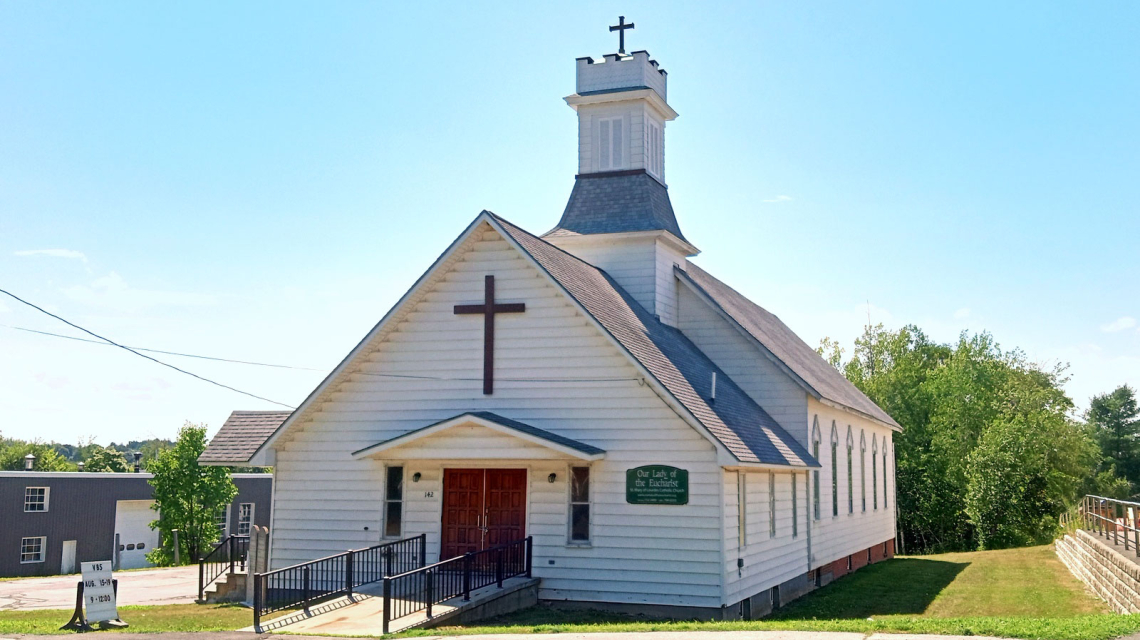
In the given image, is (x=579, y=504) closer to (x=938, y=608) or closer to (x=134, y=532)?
(x=938, y=608)

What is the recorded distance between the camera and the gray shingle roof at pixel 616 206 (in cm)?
2431

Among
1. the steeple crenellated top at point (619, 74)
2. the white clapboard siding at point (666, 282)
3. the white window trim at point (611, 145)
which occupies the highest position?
the steeple crenellated top at point (619, 74)

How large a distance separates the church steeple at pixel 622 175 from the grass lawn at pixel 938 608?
7.67 metres

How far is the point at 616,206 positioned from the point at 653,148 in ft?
7.39

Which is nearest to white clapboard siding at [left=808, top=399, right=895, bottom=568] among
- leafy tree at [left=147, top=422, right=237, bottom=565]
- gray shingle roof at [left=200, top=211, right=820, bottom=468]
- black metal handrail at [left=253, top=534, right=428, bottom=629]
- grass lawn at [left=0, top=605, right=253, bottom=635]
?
gray shingle roof at [left=200, top=211, right=820, bottom=468]

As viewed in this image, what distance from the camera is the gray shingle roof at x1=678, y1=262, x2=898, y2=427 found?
24578mm

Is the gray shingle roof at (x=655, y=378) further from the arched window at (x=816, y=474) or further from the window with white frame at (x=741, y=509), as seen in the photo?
the arched window at (x=816, y=474)

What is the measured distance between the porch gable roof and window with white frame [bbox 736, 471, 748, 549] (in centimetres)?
249

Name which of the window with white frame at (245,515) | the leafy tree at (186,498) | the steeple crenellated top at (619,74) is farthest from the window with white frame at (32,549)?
the steeple crenellated top at (619,74)

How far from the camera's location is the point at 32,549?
42375 mm

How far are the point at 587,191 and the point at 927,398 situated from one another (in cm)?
2838

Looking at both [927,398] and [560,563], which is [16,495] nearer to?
[560,563]

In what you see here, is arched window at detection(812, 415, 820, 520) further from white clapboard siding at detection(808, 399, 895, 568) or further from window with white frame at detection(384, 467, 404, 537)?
window with white frame at detection(384, 467, 404, 537)

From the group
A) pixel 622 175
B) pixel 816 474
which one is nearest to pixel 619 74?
pixel 622 175
